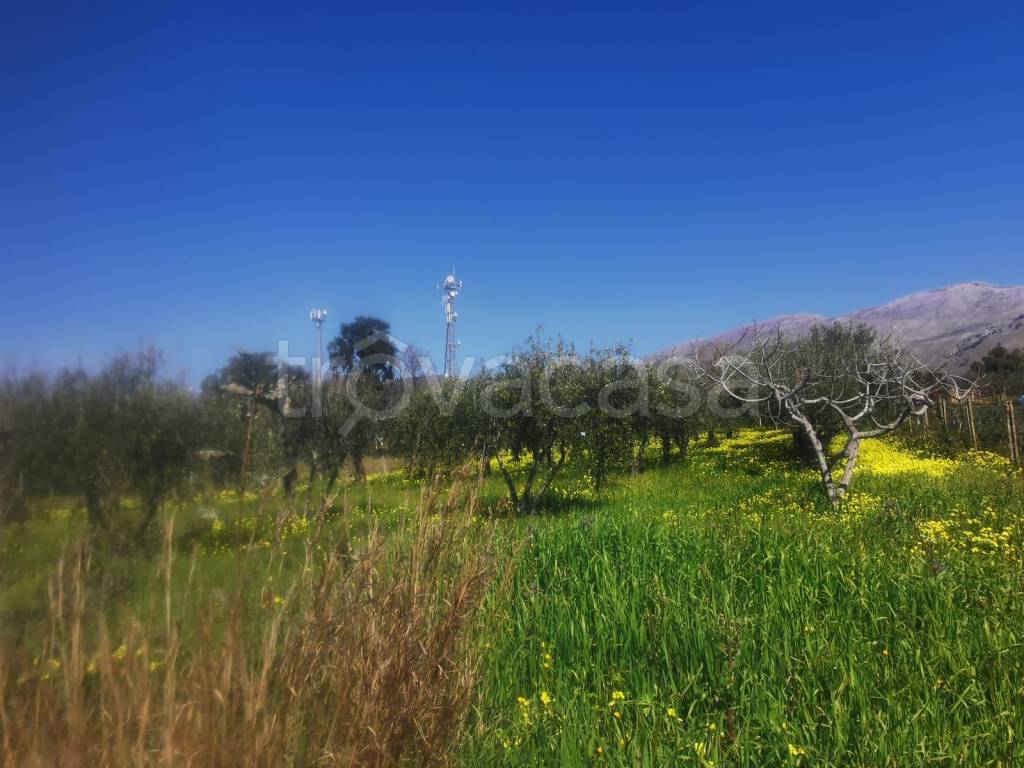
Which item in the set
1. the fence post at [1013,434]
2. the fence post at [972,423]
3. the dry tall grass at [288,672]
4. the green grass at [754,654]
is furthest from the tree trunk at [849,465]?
the fence post at [972,423]

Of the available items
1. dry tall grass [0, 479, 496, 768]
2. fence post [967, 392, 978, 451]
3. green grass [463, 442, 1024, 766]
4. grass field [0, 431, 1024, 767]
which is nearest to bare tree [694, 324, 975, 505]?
fence post [967, 392, 978, 451]

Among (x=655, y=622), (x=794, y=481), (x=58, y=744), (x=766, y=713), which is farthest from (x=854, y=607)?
(x=794, y=481)

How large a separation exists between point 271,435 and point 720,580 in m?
4.55

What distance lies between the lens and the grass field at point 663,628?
1.28 meters

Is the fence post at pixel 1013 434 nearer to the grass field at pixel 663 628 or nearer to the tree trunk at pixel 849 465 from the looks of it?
the tree trunk at pixel 849 465

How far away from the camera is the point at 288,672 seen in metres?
1.75

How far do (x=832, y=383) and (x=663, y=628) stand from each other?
1294 cm

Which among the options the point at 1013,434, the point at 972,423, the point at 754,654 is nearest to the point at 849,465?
the point at 754,654

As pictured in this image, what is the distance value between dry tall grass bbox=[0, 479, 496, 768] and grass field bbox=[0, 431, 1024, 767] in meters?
0.02

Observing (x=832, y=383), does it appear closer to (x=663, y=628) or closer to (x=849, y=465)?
(x=849, y=465)

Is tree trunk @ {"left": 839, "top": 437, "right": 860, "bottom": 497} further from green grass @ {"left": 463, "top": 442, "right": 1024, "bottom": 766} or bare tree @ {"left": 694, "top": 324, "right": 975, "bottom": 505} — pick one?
green grass @ {"left": 463, "top": 442, "right": 1024, "bottom": 766}

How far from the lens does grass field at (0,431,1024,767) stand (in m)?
1.28

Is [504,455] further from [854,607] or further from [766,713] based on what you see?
[766,713]

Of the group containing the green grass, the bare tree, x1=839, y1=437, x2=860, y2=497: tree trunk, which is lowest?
the green grass
